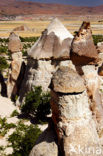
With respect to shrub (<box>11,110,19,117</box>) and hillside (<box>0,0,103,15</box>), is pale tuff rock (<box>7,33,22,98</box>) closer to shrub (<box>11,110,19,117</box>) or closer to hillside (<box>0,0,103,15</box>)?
shrub (<box>11,110,19,117</box>)

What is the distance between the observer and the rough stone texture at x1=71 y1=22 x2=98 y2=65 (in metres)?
5.40

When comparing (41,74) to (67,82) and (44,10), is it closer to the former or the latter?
(67,82)

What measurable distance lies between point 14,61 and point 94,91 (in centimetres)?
638

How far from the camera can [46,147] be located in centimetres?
418

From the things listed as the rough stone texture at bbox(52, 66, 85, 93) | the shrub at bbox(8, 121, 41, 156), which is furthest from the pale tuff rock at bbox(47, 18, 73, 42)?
the rough stone texture at bbox(52, 66, 85, 93)

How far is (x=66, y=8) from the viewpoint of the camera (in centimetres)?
18062

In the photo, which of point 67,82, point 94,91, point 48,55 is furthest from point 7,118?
point 67,82

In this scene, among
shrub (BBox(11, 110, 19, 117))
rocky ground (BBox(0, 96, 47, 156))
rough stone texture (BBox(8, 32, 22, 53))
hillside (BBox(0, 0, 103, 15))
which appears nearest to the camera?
rocky ground (BBox(0, 96, 47, 156))

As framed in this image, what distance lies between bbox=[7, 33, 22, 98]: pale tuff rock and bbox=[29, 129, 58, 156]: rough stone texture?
23.3ft

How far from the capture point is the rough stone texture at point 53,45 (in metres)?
9.34

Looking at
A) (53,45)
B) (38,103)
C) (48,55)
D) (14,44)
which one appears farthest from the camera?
(14,44)

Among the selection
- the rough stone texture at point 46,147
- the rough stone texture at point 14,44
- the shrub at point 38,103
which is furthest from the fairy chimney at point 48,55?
the rough stone texture at point 46,147

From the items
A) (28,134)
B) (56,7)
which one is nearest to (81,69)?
(28,134)

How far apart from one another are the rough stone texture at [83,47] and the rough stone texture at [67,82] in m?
1.40
